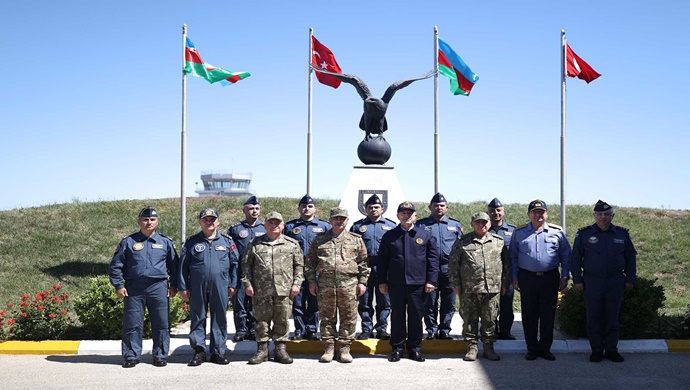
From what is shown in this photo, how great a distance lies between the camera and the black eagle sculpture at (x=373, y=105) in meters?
10.2

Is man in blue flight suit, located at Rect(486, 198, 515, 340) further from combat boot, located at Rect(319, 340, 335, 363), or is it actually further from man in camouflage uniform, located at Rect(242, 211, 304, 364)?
man in camouflage uniform, located at Rect(242, 211, 304, 364)

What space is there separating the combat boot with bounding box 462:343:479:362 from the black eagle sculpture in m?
4.32

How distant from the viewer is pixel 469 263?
6875 mm

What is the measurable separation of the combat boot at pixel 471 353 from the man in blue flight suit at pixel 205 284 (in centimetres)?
257

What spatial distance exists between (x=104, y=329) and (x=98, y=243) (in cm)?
969

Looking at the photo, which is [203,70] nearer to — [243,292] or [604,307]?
[243,292]

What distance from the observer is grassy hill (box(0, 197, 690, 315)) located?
1433cm

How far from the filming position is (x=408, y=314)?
693 centimetres

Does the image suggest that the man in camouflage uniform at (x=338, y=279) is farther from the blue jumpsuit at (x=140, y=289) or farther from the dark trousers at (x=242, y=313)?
the blue jumpsuit at (x=140, y=289)

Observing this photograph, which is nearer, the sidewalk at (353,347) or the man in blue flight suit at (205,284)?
the man in blue flight suit at (205,284)

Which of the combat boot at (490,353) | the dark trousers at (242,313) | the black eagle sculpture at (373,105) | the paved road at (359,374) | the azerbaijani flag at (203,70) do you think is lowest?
the paved road at (359,374)

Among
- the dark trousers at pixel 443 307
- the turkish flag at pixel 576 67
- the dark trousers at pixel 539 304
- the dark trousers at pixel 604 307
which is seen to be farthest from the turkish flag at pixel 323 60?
the dark trousers at pixel 604 307

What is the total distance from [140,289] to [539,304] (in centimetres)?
426

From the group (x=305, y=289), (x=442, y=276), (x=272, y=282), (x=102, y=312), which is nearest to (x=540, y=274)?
(x=442, y=276)
